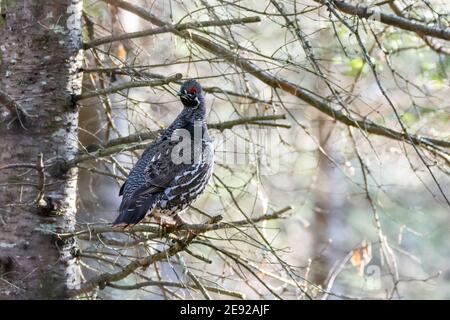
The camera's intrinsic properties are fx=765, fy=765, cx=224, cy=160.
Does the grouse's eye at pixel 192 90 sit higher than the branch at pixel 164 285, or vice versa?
the grouse's eye at pixel 192 90

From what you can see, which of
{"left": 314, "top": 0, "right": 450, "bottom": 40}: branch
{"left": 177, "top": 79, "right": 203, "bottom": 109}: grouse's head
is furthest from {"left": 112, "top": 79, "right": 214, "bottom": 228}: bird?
{"left": 314, "top": 0, "right": 450, "bottom": 40}: branch

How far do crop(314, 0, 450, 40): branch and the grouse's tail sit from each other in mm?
1915

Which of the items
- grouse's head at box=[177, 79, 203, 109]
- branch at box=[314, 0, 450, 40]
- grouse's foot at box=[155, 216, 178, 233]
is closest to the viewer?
grouse's foot at box=[155, 216, 178, 233]

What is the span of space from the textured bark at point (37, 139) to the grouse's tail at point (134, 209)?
1.80ft

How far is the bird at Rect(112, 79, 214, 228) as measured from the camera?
5.55 metres

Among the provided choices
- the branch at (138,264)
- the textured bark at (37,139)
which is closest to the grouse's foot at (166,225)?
the branch at (138,264)

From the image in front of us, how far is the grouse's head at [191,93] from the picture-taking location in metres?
5.75

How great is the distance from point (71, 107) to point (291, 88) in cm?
168

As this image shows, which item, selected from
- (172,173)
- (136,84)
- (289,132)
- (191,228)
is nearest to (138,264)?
(191,228)

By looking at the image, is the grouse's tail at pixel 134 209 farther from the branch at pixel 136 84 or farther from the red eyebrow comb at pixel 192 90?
the red eyebrow comb at pixel 192 90

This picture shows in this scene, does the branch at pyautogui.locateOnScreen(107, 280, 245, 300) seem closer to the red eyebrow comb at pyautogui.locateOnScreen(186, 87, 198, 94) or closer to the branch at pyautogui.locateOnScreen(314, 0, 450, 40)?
the red eyebrow comb at pyautogui.locateOnScreen(186, 87, 198, 94)

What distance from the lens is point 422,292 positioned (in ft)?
53.0
